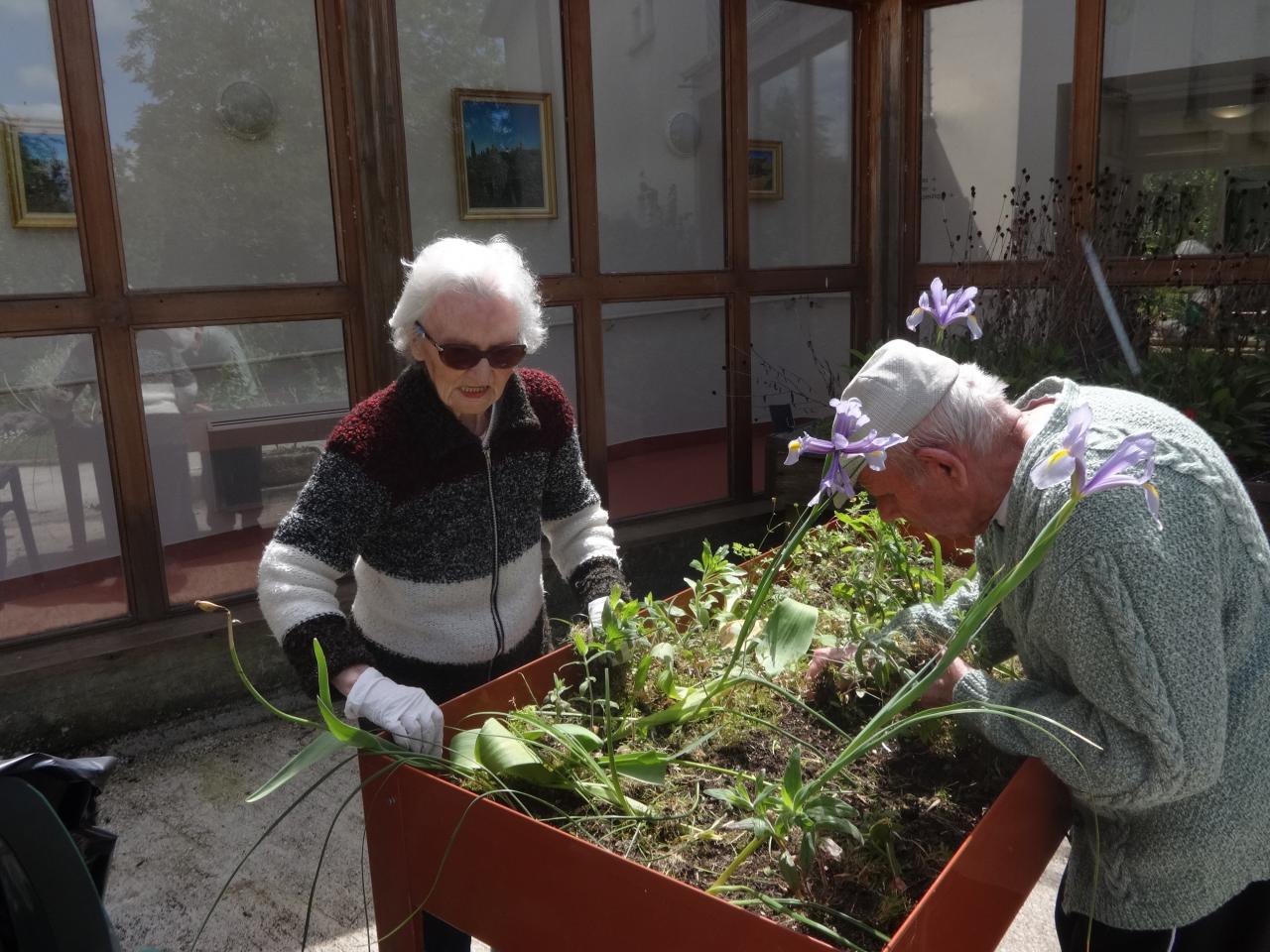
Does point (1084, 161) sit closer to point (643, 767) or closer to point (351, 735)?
point (643, 767)

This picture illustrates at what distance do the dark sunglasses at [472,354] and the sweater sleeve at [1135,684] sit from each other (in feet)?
3.40

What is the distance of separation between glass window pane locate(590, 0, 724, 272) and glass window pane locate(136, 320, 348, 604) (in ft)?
4.36

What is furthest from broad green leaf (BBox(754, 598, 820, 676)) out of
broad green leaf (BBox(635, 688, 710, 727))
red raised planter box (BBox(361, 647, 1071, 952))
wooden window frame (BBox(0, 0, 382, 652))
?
wooden window frame (BBox(0, 0, 382, 652))

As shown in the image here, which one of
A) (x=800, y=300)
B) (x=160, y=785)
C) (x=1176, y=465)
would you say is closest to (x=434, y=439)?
(x=1176, y=465)

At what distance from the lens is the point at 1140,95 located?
4.42 meters

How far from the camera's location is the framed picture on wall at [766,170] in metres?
4.68

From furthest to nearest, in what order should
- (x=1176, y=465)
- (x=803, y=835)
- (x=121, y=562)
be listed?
1. (x=121, y=562)
2. (x=1176, y=465)
3. (x=803, y=835)

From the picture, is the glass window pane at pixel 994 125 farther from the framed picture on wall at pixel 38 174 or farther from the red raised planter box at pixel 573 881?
the red raised planter box at pixel 573 881

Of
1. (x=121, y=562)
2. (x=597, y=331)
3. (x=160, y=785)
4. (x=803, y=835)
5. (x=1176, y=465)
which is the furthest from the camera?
(x=597, y=331)

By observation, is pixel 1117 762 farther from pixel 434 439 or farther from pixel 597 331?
pixel 597 331

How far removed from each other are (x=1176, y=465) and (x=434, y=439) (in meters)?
1.22

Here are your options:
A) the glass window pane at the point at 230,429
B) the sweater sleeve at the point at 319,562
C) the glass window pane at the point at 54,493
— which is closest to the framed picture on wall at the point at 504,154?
the glass window pane at the point at 230,429

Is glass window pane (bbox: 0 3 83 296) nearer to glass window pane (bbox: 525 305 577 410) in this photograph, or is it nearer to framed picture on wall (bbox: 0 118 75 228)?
framed picture on wall (bbox: 0 118 75 228)

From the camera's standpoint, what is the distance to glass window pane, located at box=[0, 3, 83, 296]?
3.09 m
